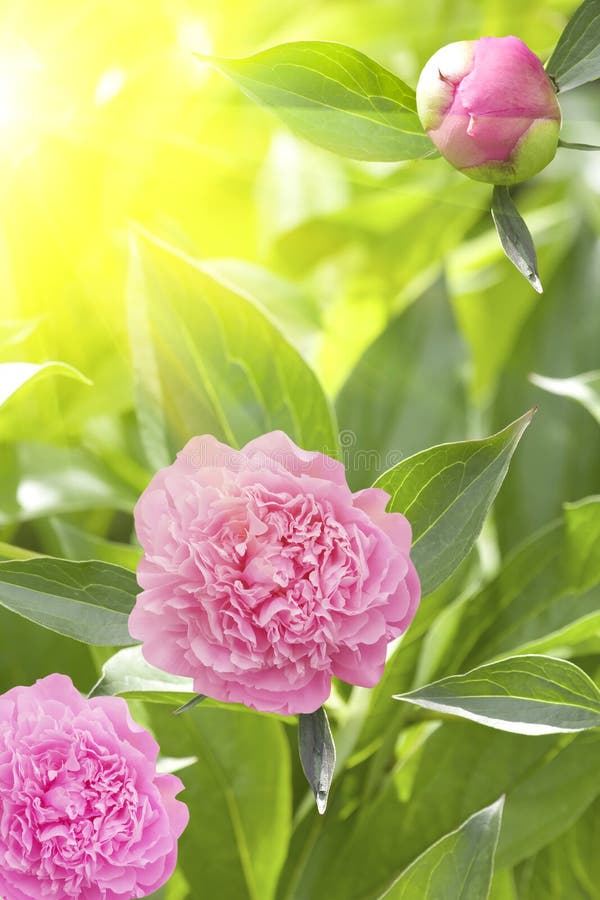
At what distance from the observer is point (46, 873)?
222 millimetres

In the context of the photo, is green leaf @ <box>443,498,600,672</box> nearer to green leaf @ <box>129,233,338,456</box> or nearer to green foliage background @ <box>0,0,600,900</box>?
green foliage background @ <box>0,0,600,900</box>

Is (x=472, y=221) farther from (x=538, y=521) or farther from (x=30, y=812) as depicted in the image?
(x=30, y=812)

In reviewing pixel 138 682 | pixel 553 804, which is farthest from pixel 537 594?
pixel 138 682

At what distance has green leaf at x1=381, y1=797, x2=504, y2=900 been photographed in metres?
0.28

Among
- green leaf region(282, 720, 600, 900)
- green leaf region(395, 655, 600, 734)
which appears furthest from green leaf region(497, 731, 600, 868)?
Result: green leaf region(395, 655, 600, 734)

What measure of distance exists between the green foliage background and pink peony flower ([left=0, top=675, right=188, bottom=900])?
0.11 meters

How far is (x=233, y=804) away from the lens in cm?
36

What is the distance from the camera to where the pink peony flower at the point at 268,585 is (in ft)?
0.70

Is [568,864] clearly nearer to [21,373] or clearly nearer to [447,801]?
[447,801]

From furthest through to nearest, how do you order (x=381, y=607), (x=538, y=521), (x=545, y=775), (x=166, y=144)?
(x=166, y=144) < (x=538, y=521) < (x=545, y=775) < (x=381, y=607)

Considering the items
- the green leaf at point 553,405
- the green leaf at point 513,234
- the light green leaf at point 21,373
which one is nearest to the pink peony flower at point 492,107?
the green leaf at point 513,234

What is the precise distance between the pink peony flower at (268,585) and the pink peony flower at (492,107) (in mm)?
78

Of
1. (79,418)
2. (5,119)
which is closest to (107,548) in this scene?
(79,418)

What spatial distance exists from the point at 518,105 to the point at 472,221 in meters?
0.37
